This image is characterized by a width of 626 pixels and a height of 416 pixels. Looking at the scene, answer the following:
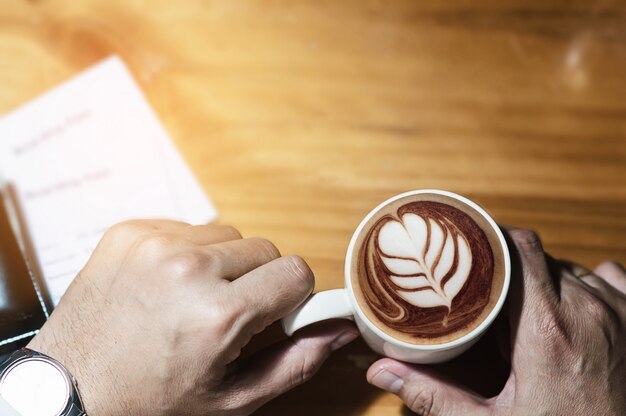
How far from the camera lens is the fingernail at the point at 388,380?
633 millimetres

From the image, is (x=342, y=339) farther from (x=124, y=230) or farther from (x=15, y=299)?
(x=15, y=299)

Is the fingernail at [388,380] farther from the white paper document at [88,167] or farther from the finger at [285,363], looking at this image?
the white paper document at [88,167]

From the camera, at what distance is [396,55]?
89cm

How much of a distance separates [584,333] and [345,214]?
13.3 inches

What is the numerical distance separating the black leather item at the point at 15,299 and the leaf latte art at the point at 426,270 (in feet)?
1.43

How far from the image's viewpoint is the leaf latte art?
0.56 meters

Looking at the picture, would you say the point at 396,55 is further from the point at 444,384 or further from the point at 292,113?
the point at 444,384

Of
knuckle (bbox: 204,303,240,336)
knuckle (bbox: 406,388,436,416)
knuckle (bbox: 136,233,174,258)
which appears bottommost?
knuckle (bbox: 406,388,436,416)

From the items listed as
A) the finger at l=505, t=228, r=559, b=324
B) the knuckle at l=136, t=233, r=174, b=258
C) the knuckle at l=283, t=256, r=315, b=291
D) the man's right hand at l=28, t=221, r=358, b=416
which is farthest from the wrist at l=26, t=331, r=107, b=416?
the finger at l=505, t=228, r=559, b=324

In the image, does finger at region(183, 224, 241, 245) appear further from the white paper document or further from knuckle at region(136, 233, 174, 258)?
the white paper document

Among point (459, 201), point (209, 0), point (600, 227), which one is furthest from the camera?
point (209, 0)

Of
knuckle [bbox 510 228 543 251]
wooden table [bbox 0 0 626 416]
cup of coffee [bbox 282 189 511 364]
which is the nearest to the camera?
cup of coffee [bbox 282 189 511 364]

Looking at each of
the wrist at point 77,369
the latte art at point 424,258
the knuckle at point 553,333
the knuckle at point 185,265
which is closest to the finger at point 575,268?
the knuckle at point 553,333

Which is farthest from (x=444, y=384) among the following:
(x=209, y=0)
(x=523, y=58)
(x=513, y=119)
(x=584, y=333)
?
(x=209, y=0)
